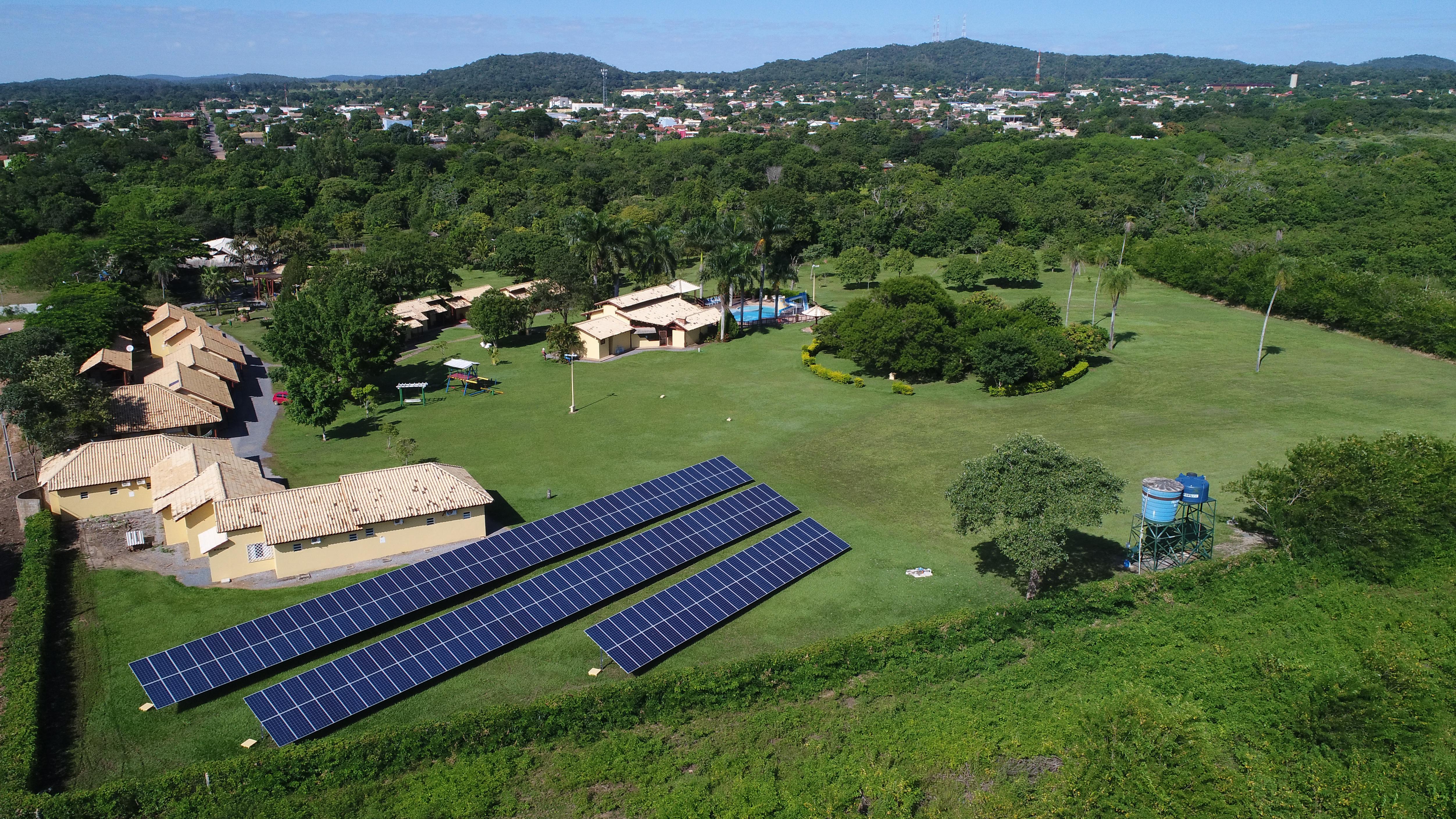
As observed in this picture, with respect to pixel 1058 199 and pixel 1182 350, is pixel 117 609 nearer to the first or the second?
pixel 1182 350

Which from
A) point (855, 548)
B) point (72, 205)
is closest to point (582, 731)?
point (855, 548)

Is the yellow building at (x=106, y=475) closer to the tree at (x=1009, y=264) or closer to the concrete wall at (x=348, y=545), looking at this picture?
the concrete wall at (x=348, y=545)

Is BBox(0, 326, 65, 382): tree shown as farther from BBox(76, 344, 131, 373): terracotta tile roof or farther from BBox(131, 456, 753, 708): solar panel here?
BBox(131, 456, 753, 708): solar panel

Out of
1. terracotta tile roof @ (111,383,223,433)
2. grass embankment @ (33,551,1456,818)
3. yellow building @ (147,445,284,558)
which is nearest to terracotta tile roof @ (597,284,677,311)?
terracotta tile roof @ (111,383,223,433)

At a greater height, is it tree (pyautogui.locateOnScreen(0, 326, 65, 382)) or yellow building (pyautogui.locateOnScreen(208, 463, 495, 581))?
tree (pyautogui.locateOnScreen(0, 326, 65, 382))

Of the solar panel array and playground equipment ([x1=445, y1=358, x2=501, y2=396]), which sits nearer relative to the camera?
the solar panel array

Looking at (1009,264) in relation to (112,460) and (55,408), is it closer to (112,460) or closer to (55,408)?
(112,460)

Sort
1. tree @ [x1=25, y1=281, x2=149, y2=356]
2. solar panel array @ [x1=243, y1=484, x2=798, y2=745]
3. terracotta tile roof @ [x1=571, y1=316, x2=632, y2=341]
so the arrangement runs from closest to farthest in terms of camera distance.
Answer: solar panel array @ [x1=243, y1=484, x2=798, y2=745]
tree @ [x1=25, y1=281, x2=149, y2=356]
terracotta tile roof @ [x1=571, y1=316, x2=632, y2=341]

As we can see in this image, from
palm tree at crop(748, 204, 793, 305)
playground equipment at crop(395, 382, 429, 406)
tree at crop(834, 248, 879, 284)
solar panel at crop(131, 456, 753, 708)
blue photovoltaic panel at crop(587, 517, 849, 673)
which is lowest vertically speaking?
playground equipment at crop(395, 382, 429, 406)
